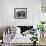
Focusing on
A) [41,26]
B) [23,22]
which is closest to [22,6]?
[23,22]

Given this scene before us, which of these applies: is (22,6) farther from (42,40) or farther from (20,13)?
(42,40)

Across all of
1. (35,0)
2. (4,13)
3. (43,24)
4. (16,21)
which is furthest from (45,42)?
(4,13)

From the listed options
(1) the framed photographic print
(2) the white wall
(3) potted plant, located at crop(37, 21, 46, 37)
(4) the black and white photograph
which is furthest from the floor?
(1) the framed photographic print

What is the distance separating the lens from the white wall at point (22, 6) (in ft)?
18.3

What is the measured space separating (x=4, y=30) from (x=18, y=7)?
1.28 metres

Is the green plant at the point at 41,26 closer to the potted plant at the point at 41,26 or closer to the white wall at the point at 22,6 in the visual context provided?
the potted plant at the point at 41,26

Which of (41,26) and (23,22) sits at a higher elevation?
(23,22)

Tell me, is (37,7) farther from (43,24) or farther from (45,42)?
(45,42)

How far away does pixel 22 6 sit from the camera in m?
5.68

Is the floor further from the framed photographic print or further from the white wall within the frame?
the framed photographic print

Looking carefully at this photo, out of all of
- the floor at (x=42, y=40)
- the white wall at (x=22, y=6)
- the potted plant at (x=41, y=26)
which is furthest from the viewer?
the white wall at (x=22, y=6)

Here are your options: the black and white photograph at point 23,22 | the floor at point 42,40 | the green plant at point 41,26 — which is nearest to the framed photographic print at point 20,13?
the black and white photograph at point 23,22

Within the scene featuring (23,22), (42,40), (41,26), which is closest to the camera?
(42,40)

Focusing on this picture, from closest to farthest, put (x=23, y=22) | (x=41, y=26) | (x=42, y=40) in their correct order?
(x=42, y=40) < (x=41, y=26) < (x=23, y=22)
